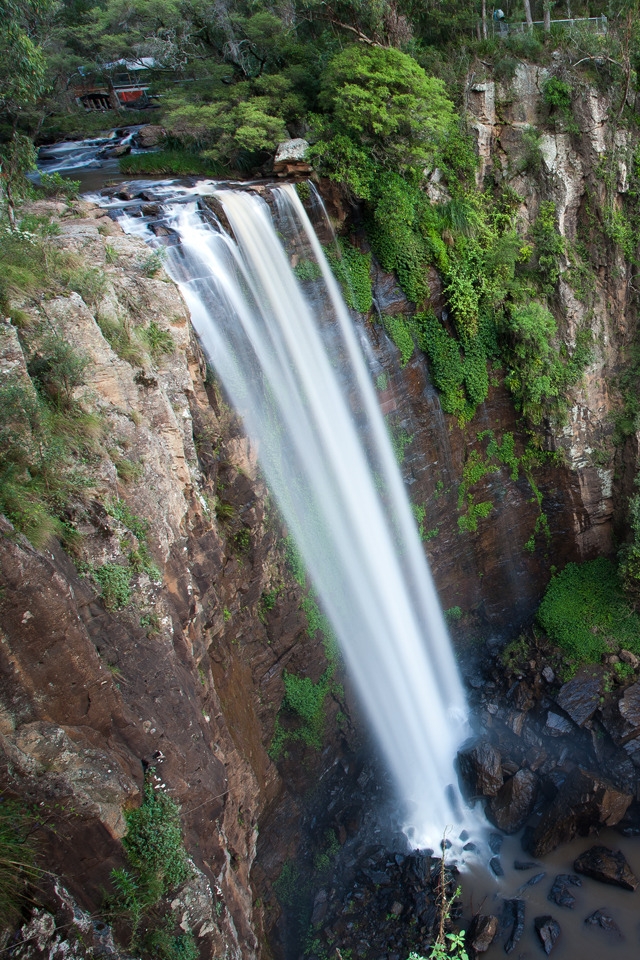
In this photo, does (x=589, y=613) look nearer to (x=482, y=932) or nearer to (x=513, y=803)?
(x=513, y=803)

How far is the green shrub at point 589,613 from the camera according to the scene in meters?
13.5

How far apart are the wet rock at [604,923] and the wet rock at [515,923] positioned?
3.30 feet

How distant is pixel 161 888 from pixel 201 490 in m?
4.51

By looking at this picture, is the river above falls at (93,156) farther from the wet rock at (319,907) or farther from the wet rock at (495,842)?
the wet rock at (495,842)

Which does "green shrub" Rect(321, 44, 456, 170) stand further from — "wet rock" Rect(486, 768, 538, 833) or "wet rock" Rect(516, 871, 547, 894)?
"wet rock" Rect(516, 871, 547, 894)

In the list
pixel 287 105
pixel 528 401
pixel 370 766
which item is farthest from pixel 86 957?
pixel 287 105

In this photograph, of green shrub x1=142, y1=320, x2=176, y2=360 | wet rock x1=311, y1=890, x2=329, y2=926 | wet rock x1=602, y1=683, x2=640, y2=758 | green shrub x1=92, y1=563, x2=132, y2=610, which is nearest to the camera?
green shrub x1=92, y1=563, x2=132, y2=610

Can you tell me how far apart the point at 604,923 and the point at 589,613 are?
19.9ft

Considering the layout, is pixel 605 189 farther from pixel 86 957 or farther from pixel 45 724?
pixel 86 957

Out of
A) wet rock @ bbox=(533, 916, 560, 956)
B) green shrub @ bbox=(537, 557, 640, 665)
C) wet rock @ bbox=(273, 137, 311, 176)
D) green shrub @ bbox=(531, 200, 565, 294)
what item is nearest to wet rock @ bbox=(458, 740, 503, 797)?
wet rock @ bbox=(533, 916, 560, 956)

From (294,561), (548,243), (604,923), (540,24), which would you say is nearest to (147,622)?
(294,561)

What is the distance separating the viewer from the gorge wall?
5.26 m

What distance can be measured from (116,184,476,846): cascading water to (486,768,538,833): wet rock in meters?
0.76

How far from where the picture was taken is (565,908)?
1002 centimetres
